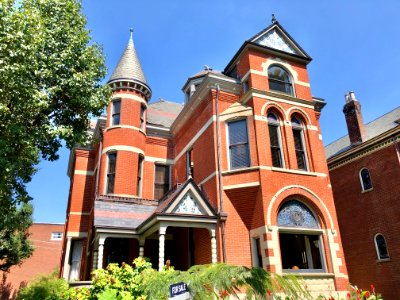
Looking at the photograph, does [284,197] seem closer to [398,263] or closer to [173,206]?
[173,206]

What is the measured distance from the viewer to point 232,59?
17109mm

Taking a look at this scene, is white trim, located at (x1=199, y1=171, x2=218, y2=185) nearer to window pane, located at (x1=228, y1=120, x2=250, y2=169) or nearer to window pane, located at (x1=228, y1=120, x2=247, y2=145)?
window pane, located at (x1=228, y1=120, x2=250, y2=169)

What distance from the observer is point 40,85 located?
11.5 meters

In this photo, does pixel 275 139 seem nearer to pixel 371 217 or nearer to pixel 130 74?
pixel 371 217

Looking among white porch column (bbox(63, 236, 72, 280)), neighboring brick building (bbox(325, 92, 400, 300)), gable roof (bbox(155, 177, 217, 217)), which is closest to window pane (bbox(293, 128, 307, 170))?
gable roof (bbox(155, 177, 217, 217))

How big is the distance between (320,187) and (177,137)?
30.7 ft

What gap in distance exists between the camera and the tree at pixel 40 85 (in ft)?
33.2

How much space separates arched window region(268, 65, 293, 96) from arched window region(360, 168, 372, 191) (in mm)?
8530

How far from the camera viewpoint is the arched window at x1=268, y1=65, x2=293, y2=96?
15969 mm

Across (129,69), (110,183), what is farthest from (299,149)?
(129,69)

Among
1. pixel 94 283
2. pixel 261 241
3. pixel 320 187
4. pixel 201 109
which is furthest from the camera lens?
pixel 201 109

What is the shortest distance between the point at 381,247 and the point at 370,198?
9.34 ft

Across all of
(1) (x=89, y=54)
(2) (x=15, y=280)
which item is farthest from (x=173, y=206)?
(2) (x=15, y=280)

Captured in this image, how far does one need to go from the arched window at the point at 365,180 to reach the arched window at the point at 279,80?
8.53m
